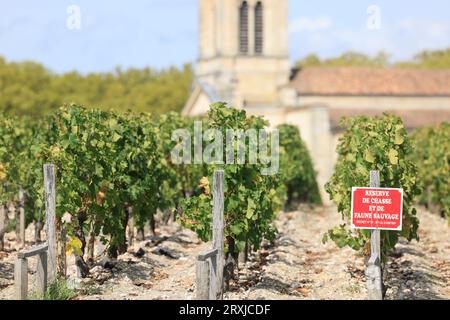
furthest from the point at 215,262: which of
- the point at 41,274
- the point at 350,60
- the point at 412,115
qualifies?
the point at 350,60

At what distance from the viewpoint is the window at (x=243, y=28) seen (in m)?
45.0

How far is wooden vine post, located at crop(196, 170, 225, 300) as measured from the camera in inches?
392

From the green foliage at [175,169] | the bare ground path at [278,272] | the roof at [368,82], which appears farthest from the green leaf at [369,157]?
the roof at [368,82]

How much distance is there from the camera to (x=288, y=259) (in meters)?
15.1

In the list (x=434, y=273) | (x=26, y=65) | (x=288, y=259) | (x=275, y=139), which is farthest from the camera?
(x=26, y=65)

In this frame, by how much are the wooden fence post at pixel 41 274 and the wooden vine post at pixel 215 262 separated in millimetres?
1928

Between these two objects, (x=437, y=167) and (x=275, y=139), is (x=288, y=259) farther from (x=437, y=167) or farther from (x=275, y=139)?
(x=437, y=167)

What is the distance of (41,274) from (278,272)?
4.20 m

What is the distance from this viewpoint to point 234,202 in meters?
12.1

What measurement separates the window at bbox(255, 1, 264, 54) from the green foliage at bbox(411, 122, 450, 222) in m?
18.0

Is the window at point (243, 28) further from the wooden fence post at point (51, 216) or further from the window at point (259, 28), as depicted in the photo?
the wooden fence post at point (51, 216)

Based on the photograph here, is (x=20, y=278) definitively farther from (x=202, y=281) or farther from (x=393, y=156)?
(x=393, y=156)
